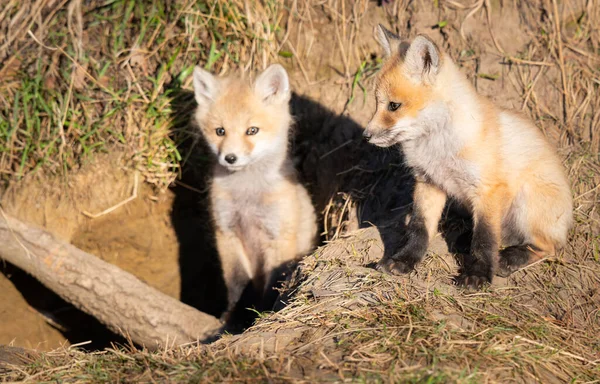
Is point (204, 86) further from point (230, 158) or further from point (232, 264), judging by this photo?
point (232, 264)

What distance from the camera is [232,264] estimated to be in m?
4.62

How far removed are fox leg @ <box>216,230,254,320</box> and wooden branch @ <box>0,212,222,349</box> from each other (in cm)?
32

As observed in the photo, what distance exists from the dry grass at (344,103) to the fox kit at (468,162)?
0.14 metres

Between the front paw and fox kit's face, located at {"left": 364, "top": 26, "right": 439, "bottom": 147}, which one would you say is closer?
fox kit's face, located at {"left": 364, "top": 26, "right": 439, "bottom": 147}

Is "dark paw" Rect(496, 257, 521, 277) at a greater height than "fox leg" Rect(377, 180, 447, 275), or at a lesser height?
lesser

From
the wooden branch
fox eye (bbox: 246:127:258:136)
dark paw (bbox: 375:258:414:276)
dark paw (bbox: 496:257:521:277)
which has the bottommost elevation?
the wooden branch

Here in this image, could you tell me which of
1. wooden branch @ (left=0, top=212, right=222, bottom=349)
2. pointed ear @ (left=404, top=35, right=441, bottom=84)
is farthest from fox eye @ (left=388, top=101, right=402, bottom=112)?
wooden branch @ (left=0, top=212, right=222, bottom=349)

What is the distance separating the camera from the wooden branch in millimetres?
4363

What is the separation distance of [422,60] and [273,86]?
1.58 metres

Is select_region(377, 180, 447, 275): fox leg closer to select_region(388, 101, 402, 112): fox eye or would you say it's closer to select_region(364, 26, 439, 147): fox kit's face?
select_region(364, 26, 439, 147): fox kit's face

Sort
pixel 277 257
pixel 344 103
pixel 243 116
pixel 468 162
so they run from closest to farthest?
pixel 468 162 < pixel 243 116 < pixel 277 257 < pixel 344 103

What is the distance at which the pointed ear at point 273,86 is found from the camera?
14.1 feet

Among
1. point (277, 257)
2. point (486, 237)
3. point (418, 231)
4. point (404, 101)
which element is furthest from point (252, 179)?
point (486, 237)

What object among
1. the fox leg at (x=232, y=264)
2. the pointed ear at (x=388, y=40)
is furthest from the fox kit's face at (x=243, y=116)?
the pointed ear at (x=388, y=40)
